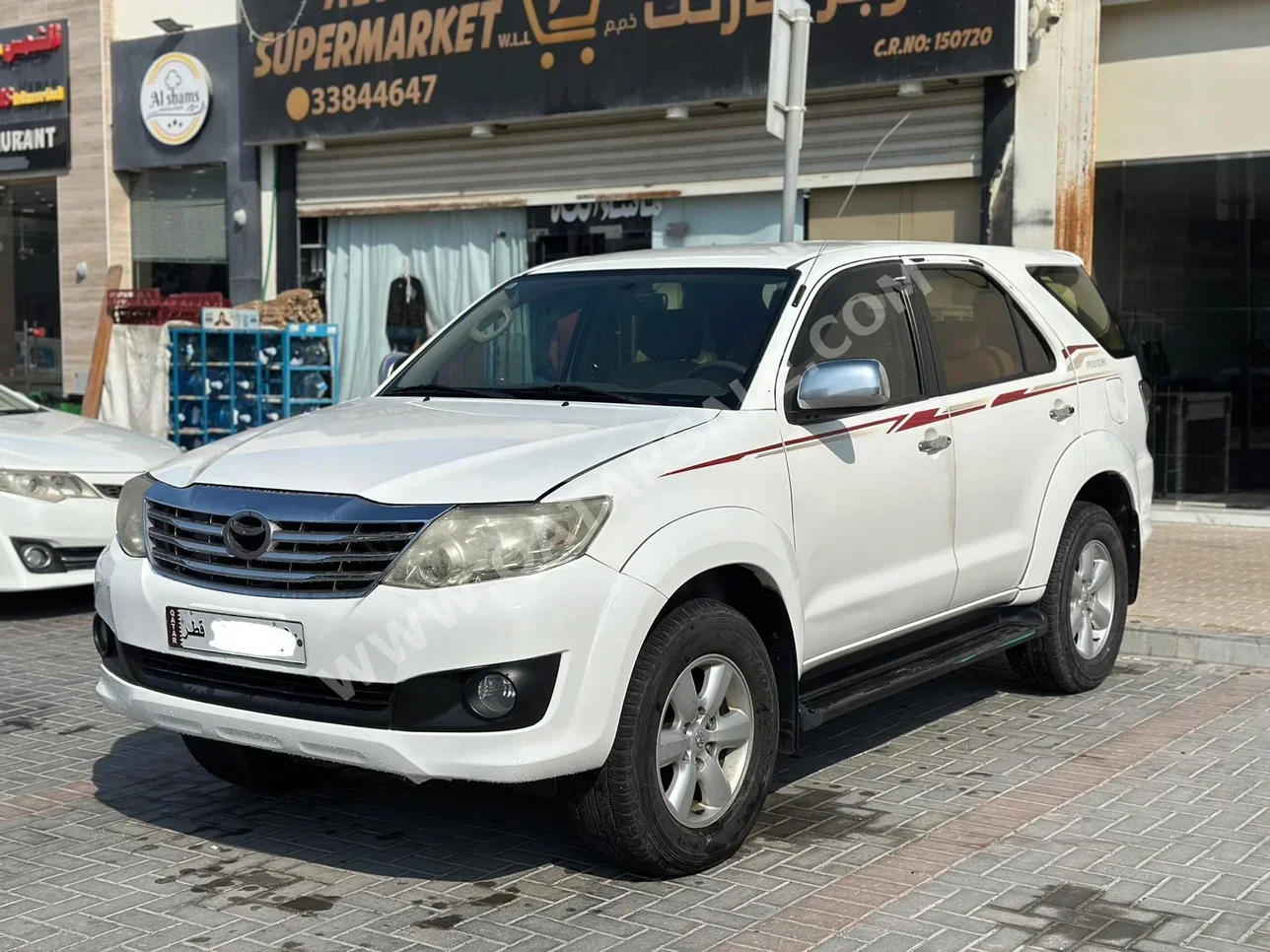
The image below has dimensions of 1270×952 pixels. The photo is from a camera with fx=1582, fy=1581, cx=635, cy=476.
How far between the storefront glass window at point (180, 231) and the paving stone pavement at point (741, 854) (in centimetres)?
1205

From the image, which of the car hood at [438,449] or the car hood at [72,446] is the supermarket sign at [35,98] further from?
the car hood at [438,449]

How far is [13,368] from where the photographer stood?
2025cm

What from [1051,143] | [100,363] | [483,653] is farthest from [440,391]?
[100,363]

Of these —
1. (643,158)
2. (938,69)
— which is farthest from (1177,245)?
(643,158)

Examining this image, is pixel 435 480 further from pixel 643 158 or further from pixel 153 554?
pixel 643 158

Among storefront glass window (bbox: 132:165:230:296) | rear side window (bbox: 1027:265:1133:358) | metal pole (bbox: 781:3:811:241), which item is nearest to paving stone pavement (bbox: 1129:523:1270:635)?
rear side window (bbox: 1027:265:1133:358)

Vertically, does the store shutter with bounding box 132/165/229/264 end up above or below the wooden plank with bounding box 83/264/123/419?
Answer: above

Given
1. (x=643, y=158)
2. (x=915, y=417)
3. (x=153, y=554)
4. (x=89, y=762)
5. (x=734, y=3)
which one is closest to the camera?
(x=153, y=554)

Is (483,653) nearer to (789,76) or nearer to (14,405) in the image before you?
(789,76)

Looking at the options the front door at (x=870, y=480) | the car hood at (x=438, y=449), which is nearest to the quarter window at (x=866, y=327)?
the front door at (x=870, y=480)

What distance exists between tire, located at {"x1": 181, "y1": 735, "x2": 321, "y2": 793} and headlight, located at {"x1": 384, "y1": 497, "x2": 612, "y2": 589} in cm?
150

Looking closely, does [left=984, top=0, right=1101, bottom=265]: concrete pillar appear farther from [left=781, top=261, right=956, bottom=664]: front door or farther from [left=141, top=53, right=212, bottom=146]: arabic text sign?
[left=141, top=53, right=212, bottom=146]: arabic text sign

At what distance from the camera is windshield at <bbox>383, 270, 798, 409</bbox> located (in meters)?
5.33

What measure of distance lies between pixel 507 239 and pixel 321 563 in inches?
455
